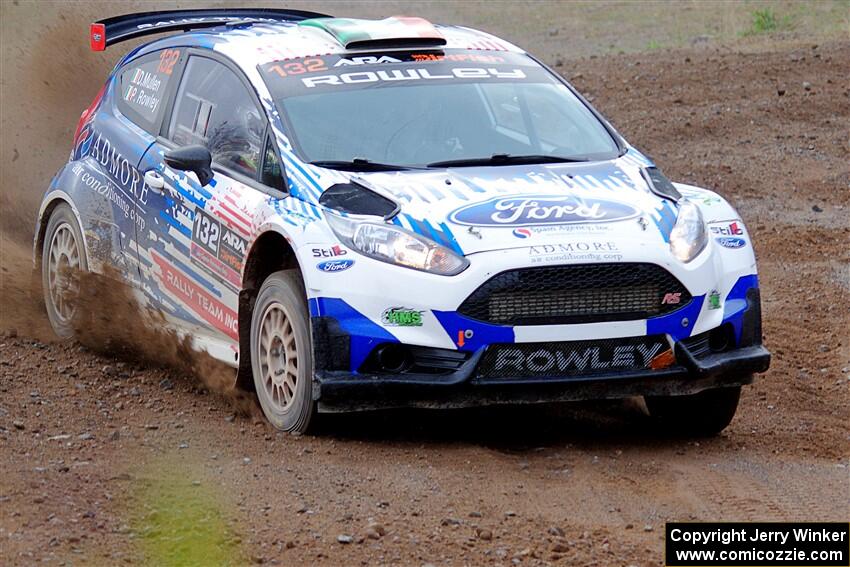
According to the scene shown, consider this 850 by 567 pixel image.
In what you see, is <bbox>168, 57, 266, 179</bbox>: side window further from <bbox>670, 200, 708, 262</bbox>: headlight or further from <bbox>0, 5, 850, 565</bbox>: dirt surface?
<bbox>670, 200, 708, 262</bbox>: headlight

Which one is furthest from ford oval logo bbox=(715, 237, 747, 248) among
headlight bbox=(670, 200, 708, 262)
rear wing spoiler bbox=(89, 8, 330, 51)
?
rear wing spoiler bbox=(89, 8, 330, 51)

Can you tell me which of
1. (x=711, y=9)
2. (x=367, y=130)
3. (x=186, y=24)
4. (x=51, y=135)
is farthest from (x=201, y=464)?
(x=711, y=9)

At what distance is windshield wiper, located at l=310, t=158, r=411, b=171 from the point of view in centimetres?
691

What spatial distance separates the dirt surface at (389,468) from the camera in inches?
209

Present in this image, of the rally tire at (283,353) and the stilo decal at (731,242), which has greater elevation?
the stilo decal at (731,242)

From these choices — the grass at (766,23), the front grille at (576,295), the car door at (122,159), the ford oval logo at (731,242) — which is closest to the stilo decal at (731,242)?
the ford oval logo at (731,242)

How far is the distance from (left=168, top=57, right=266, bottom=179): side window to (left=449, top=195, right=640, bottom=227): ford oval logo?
1.22m

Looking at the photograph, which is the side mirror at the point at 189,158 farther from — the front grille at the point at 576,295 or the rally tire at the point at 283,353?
the front grille at the point at 576,295

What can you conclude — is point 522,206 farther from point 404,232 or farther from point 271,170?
point 271,170

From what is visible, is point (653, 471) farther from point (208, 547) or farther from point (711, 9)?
point (711, 9)

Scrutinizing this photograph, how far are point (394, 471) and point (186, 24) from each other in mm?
3746

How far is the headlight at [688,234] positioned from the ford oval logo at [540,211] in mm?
195

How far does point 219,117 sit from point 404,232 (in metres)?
1.66
